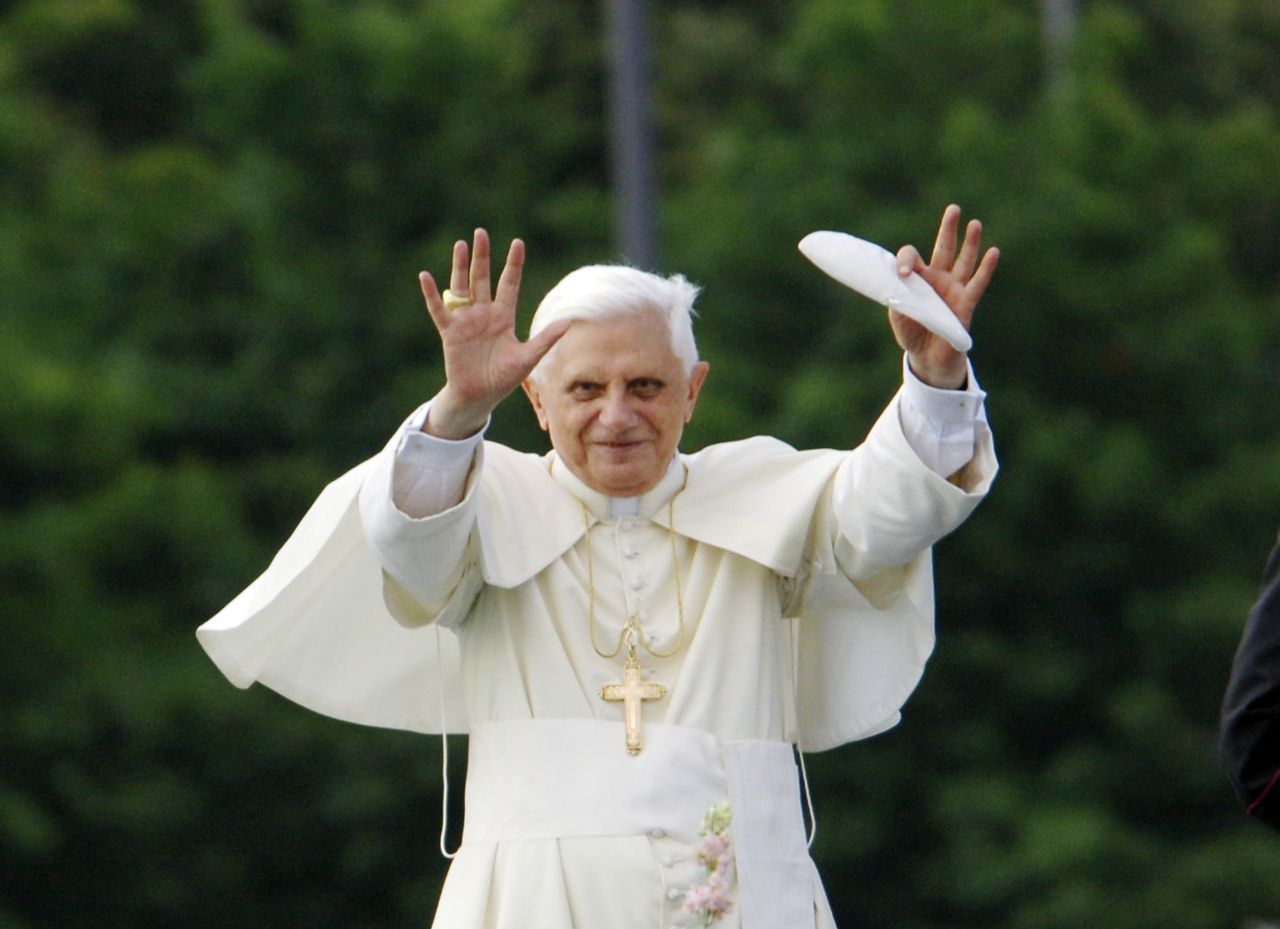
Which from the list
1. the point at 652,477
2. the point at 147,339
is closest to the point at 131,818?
the point at 147,339

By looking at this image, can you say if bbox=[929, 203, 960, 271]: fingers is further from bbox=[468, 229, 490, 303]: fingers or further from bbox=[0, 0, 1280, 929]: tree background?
bbox=[0, 0, 1280, 929]: tree background

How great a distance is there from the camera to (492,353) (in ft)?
16.2

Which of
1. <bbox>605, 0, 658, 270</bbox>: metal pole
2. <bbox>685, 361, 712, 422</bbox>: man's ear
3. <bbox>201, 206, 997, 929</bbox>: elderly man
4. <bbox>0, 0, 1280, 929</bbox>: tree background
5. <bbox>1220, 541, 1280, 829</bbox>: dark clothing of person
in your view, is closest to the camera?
<bbox>1220, 541, 1280, 829</bbox>: dark clothing of person

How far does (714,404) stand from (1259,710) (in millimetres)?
12721

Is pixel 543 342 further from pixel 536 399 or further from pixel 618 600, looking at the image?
pixel 618 600

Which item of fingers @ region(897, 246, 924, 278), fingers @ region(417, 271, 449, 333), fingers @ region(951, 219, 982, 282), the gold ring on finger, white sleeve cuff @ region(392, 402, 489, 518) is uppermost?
fingers @ region(951, 219, 982, 282)

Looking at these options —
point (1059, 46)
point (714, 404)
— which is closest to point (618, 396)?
point (714, 404)

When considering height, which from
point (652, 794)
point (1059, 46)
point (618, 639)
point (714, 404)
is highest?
point (1059, 46)

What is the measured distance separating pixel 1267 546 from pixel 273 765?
6.24m

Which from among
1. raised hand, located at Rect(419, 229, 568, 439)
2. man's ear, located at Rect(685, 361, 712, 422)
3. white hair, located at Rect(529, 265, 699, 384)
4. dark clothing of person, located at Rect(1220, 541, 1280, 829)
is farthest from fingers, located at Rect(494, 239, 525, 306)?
dark clothing of person, located at Rect(1220, 541, 1280, 829)

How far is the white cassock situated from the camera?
507cm

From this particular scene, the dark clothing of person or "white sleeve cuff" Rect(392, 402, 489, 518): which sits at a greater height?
"white sleeve cuff" Rect(392, 402, 489, 518)

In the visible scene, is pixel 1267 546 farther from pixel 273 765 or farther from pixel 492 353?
pixel 492 353

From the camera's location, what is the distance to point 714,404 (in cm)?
1684
